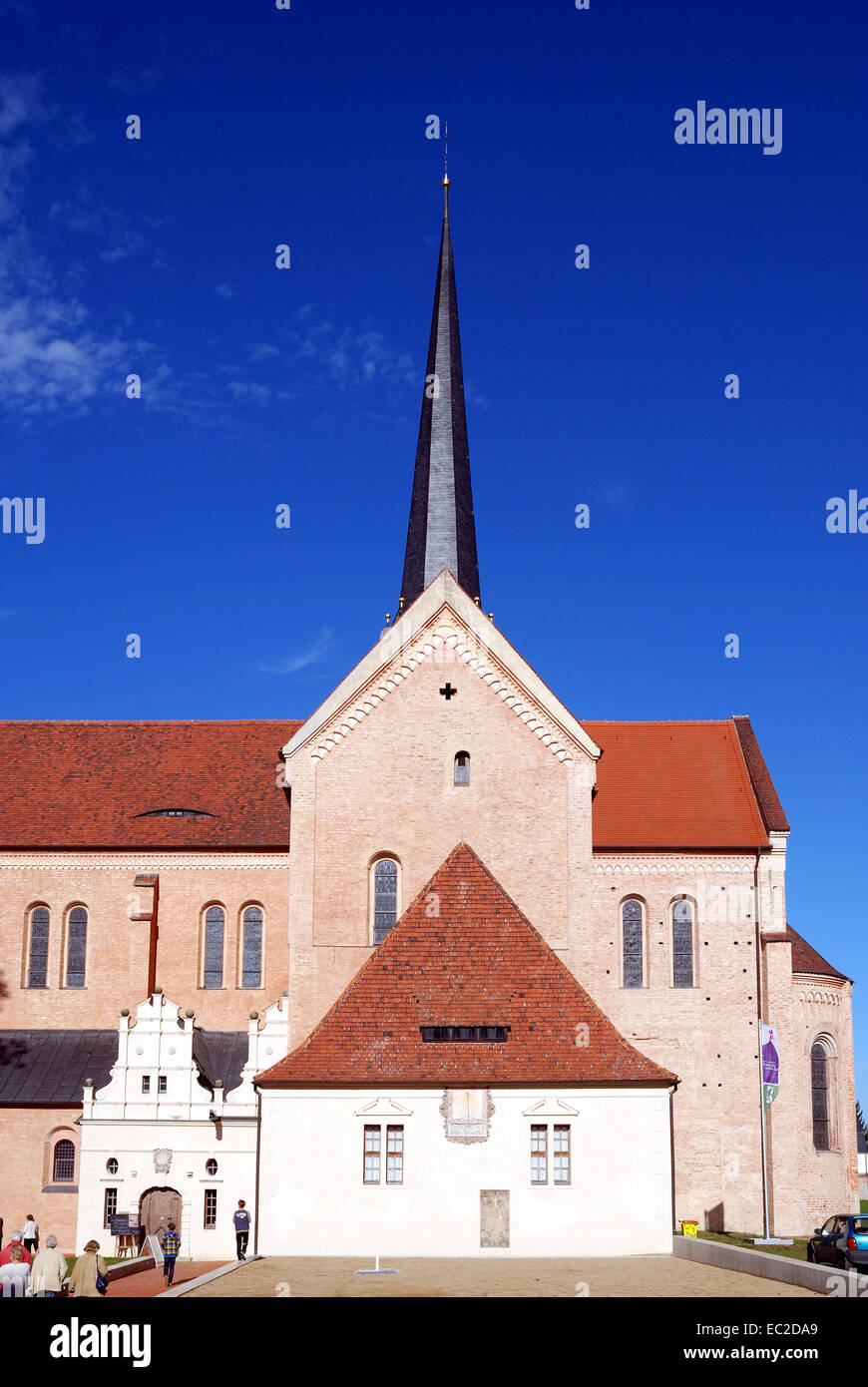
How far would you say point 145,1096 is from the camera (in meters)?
37.8

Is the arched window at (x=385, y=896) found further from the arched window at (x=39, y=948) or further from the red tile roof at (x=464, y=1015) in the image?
the arched window at (x=39, y=948)

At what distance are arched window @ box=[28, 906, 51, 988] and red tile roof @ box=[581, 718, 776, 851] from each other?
56.4 ft

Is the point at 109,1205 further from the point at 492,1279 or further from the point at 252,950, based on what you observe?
the point at 492,1279

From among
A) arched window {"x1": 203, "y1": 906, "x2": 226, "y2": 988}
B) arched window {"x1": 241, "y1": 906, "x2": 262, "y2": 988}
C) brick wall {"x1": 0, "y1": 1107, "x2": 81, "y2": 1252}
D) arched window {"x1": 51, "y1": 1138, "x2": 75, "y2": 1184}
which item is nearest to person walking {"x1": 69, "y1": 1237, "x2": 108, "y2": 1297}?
brick wall {"x1": 0, "y1": 1107, "x2": 81, "y2": 1252}

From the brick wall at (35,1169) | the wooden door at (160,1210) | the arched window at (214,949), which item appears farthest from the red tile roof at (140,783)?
the wooden door at (160,1210)

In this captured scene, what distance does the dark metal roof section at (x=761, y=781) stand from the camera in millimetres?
42219

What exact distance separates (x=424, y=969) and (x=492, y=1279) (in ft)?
29.7

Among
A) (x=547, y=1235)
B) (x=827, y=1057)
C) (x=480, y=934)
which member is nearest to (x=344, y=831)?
(x=480, y=934)

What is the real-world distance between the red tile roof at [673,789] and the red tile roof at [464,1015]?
25.9 feet

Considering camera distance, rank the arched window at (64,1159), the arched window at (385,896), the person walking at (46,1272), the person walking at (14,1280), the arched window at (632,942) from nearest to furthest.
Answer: the person walking at (14,1280) < the person walking at (46,1272) < the arched window at (385,896) < the arched window at (64,1159) < the arched window at (632,942)

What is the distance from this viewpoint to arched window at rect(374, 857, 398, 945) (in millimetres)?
38156

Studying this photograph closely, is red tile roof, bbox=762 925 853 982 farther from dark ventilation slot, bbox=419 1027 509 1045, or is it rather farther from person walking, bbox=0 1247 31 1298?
person walking, bbox=0 1247 31 1298
